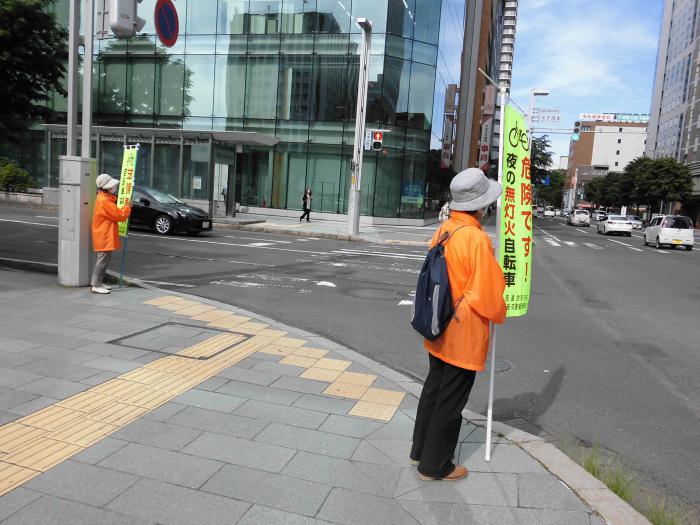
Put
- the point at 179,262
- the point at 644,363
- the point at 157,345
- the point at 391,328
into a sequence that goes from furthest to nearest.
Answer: the point at 179,262 → the point at 391,328 → the point at 644,363 → the point at 157,345

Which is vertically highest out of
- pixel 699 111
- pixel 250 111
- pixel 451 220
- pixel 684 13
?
pixel 684 13

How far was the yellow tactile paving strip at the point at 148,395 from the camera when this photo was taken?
129 inches

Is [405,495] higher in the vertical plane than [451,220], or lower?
lower

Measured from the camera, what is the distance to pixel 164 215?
682 inches

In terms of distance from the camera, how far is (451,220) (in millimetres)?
3154

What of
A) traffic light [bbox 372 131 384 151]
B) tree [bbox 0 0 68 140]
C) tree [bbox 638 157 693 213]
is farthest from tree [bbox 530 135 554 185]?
tree [bbox 0 0 68 140]

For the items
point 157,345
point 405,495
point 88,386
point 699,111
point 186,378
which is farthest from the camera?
point 699,111

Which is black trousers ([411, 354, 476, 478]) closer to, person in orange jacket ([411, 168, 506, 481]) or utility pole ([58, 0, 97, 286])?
person in orange jacket ([411, 168, 506, 481])

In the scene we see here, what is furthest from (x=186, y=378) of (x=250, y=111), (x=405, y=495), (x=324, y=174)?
(x=250, y=111)

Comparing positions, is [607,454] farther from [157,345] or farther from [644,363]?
[157,345]

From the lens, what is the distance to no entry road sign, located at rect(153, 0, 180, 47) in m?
8.32

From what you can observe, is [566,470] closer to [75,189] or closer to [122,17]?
[75,189]

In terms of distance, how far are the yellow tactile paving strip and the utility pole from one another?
2.82 metres

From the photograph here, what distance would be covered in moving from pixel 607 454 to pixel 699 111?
76.8 meters
